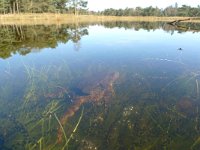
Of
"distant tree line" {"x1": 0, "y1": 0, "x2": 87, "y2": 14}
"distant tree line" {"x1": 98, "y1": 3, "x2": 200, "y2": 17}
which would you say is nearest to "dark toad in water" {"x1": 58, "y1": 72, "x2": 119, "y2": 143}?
"distant tree line" {"x1": 0, "y1": 0, "x2": 87, "y2": 14}

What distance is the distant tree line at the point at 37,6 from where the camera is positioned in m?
63.1

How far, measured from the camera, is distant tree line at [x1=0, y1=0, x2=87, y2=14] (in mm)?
63066

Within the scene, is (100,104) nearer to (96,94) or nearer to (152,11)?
(96,94)

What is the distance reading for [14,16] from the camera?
180 ft

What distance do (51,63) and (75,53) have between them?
3.42 metres

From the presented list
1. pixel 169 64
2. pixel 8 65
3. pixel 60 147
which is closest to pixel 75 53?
pixel 8 65

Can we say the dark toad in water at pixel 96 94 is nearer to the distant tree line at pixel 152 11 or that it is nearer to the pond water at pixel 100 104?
the pond water at pixel 100 104

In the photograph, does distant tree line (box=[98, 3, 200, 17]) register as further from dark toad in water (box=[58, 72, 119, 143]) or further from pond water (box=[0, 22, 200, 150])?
dark toad in water (box=[58, 72, 119, 143])

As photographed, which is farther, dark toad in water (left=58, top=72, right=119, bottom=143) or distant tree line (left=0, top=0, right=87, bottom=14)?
distant tree line (left=0, top=0, right=87, bottom=14)

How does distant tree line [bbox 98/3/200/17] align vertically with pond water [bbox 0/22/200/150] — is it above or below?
above

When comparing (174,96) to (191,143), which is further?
(174,96)

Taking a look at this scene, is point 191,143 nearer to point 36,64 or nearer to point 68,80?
point 68,80

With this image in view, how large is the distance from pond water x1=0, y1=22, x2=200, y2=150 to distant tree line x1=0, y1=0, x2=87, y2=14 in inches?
2071

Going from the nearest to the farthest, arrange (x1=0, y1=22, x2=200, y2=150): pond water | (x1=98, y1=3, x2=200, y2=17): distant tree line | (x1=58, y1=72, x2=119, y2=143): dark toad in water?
(x1=0, y1=22, x2=200, y2=150): pond water → (x1=58, y1=72, x2=119, y2=143): dark toad in water → (x1=98, y1=3, x2=200, y2=17): distant tree line
